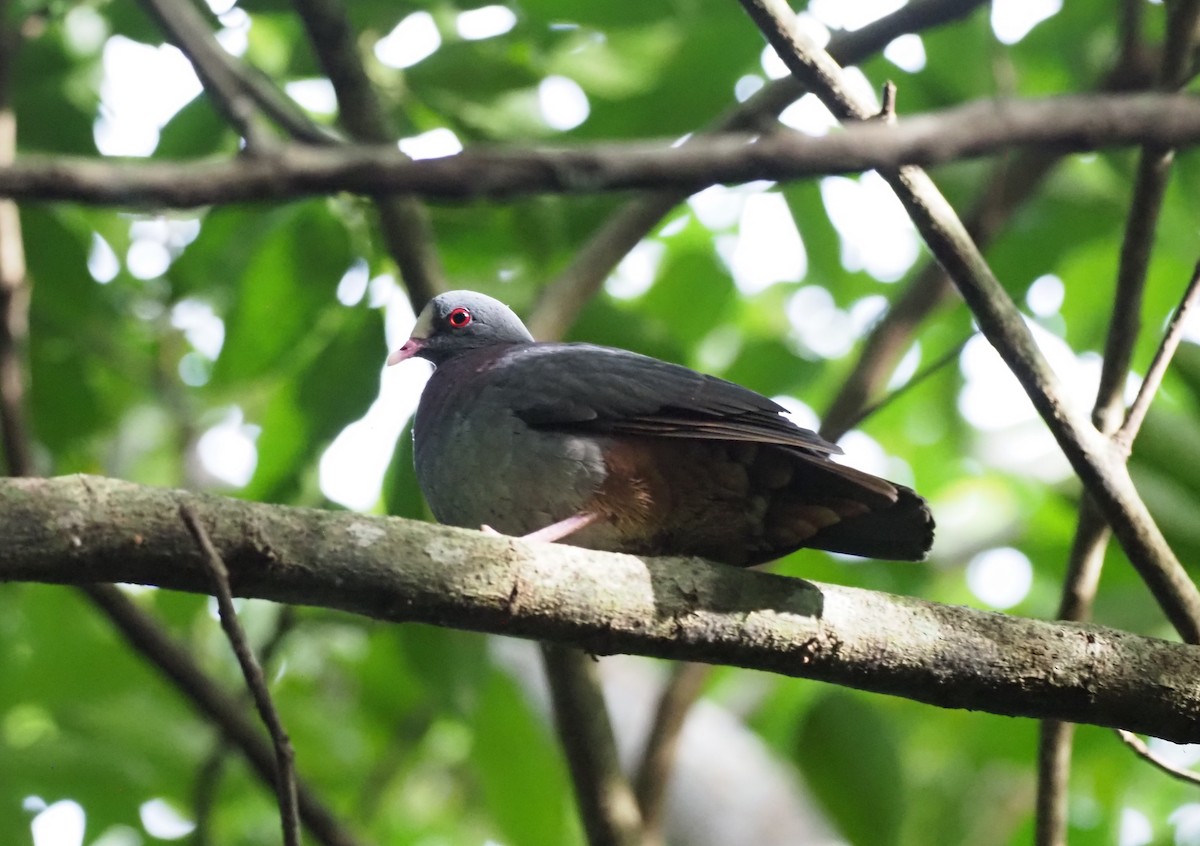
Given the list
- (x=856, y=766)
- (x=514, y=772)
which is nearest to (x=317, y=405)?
(x=514, y=772)

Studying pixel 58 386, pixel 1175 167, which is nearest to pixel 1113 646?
pixel 1175 167

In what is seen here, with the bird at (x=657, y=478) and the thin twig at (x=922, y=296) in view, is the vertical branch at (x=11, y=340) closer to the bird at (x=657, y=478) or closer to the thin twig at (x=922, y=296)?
the bird at (x=657, y=478)

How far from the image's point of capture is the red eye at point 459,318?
14.5 feet

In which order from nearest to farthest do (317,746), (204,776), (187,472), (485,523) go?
(485,523), (204,776), (317,746), (187,472)

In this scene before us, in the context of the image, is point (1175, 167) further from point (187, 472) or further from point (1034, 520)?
point (187, 472)

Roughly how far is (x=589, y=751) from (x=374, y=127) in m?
2.14

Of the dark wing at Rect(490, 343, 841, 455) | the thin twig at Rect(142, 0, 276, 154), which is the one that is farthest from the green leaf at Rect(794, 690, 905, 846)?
the thin twig at Rect(142, 0, 276, 154)

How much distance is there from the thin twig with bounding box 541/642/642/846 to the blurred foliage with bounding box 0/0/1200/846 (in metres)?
0.40

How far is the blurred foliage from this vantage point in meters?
4.12

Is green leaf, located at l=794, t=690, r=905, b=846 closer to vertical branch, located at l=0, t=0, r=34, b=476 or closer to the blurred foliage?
the blurred foliage

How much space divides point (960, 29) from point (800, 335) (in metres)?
3.42

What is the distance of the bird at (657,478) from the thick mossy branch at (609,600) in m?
0.63

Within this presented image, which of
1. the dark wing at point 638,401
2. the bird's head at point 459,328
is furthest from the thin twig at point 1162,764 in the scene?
the bird's head at point 459,328

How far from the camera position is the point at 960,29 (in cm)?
455
